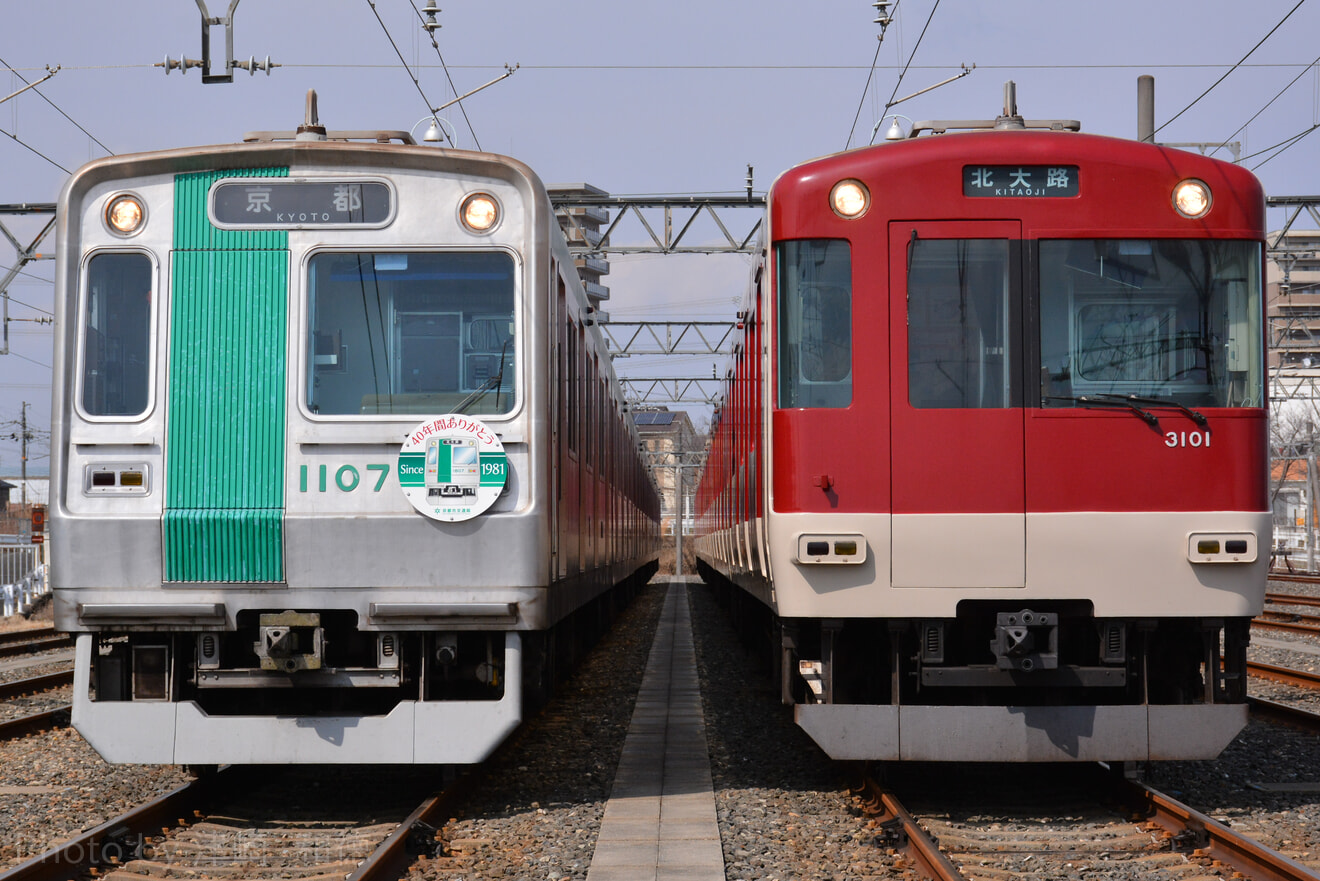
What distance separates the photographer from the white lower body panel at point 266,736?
6059mm

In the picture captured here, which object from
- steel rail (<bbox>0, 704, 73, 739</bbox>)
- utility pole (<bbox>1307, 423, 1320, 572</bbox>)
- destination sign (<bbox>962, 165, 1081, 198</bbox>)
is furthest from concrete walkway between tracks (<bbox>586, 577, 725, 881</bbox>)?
utility pole (<bbox>1307, 423, 1320, 572</bbox>)

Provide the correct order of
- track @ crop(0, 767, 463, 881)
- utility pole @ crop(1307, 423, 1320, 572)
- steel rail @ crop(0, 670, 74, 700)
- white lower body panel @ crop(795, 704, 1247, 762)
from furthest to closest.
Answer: utility pole @ crop(1307, 423, 1320, 572), steel rail @ crop(0, 670, 74, 700), white lower body panel @ crop(795, 704, 1247, 762), track @ crop(0, 767, 463, 881)

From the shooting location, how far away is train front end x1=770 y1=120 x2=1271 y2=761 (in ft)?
20.0

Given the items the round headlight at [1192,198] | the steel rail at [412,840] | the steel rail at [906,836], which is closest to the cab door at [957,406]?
the round headlight at [1192,198]

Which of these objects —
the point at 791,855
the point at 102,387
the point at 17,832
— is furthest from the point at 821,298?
the point at 17,832

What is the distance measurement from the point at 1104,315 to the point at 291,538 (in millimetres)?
3914

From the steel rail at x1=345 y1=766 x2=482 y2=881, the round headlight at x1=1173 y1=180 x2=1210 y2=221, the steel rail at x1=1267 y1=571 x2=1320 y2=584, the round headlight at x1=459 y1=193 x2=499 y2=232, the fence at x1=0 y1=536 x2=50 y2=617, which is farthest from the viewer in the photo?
the steel rail at x1=1267 y1=571 x2=1320 y2=584

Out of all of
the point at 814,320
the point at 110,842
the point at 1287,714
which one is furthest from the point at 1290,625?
the point at 110,842

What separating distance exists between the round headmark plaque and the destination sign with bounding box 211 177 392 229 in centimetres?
107

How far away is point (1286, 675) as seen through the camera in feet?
39.3

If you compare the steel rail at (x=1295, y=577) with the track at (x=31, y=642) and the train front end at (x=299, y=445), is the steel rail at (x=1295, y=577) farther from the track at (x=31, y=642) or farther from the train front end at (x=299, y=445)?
the train front end at (x=299, y=445)

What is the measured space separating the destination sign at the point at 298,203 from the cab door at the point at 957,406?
2.49 meters

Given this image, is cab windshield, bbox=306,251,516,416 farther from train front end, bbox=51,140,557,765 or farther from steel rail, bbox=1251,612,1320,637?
steel rail, bbox=1251,612,1320,637

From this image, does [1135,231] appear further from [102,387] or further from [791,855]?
[102,387]
